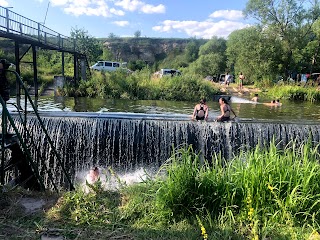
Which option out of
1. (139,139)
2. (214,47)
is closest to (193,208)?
(139,139)

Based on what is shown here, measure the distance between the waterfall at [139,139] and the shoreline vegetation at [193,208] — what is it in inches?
199

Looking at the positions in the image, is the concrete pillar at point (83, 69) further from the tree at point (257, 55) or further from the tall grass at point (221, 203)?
the tall grass at point (221, 203)

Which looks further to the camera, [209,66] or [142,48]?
[142,48]

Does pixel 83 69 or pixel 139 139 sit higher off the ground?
pixel 83 69

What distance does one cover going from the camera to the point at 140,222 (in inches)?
140

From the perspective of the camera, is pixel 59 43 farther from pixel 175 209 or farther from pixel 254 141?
pixel 175 209

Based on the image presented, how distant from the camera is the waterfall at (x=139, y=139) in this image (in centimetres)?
923

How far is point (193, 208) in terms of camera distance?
3869 millimetres

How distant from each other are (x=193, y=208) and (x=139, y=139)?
5536 millimetres

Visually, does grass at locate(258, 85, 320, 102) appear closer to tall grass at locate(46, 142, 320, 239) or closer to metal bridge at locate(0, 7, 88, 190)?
metal bridge at locate(0, 7, 88, 190)

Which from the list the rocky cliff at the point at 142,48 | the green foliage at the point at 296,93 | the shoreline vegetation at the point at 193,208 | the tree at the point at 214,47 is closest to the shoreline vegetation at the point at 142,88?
the green foliage at the point at 296,93

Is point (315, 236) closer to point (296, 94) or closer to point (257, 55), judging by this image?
point (296, 94)

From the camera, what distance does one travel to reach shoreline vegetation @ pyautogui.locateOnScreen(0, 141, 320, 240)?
3.35 meters

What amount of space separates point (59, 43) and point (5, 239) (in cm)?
2128
